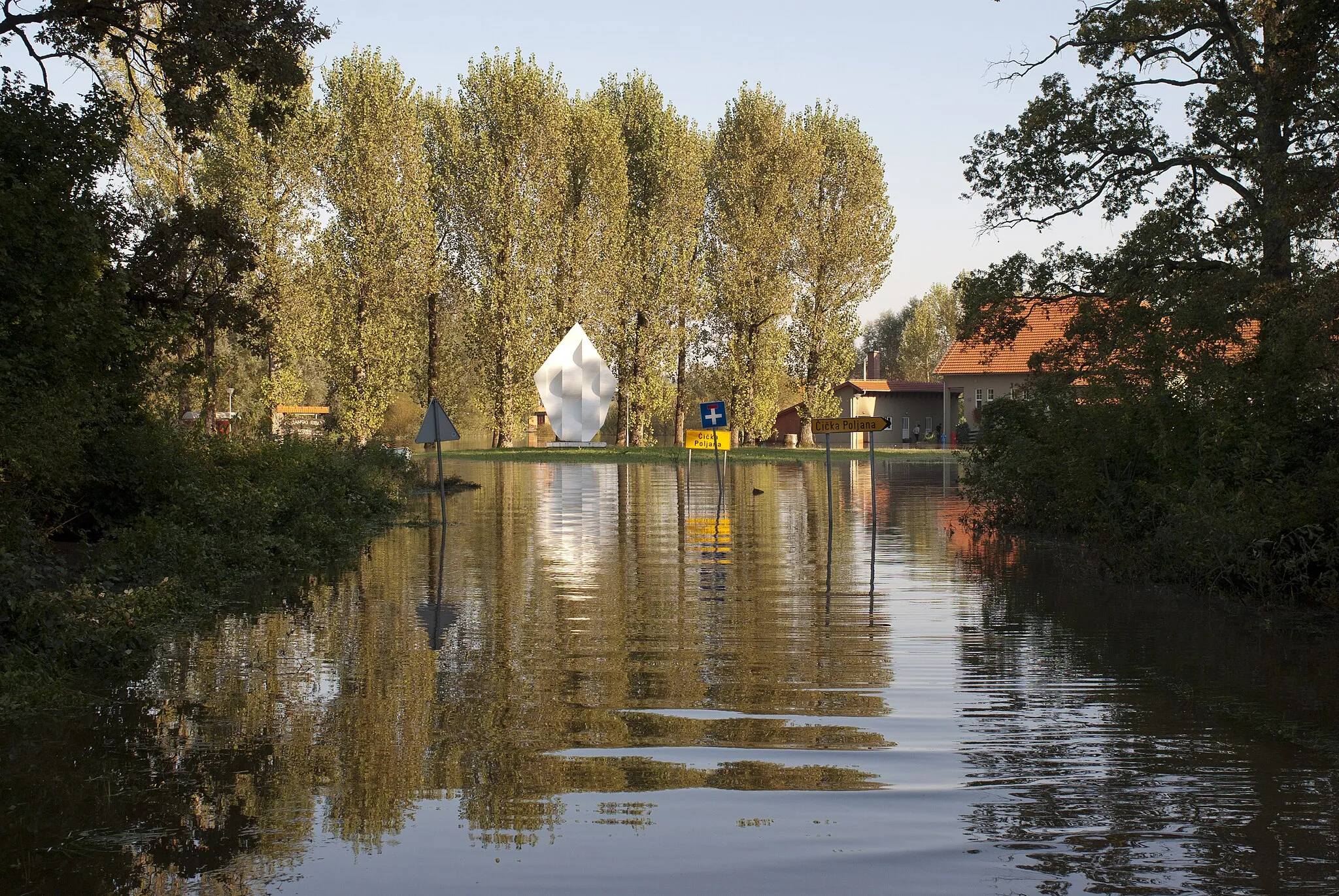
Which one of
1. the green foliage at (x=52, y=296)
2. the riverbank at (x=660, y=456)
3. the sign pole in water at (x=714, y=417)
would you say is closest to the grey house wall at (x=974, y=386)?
the riverbank at (x=660, y=456)

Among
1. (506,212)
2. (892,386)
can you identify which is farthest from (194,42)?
(892,386)

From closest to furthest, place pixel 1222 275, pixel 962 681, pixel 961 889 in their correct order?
pixel 961 889, pixel 962 681, pixel 1222 275

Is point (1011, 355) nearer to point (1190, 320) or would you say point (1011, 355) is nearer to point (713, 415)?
point (713, 415)

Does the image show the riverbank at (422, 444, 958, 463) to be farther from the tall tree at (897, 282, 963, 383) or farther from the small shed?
the tall tree at (897, 282, 963, 383)

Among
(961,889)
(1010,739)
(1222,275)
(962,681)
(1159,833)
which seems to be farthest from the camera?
(1222,275)

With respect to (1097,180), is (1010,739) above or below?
below

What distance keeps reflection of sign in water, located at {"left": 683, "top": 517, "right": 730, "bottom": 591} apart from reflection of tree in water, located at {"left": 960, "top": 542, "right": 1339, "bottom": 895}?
416 centimetres

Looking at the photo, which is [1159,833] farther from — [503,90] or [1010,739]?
[503,90]

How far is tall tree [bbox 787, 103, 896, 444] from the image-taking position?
75.9 metres

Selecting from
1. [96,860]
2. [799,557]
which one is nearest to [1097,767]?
[96,860]

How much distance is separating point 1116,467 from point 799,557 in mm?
5228

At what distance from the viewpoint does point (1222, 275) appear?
19.1 metres

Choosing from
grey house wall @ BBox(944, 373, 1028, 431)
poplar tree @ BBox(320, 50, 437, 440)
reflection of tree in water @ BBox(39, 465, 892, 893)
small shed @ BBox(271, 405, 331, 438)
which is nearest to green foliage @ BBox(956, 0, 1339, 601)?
reflection of tree in water @ BBox(39, 465, 892, 893)

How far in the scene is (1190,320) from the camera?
18.6 metres
